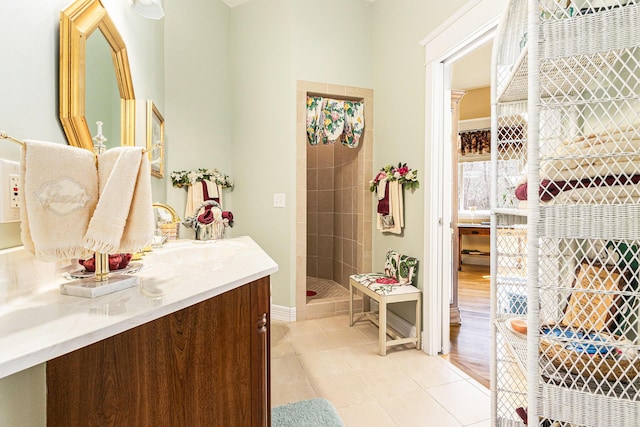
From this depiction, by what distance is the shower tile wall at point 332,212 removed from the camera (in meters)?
3.60

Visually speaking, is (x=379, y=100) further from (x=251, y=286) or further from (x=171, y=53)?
(x=251, y=286)

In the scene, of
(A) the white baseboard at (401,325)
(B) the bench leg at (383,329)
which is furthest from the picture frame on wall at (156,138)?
(A) the white baseboard at (401,325)

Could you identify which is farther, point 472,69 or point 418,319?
point 472,69

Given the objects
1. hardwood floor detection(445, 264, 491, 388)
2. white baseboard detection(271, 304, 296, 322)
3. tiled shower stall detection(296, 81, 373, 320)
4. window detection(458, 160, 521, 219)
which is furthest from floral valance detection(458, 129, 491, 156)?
white baseboard detection(271, 304, 296, 322)

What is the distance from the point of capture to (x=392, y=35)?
2.86 metres

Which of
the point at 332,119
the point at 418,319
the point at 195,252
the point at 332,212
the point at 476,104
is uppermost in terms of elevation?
the point at 476,104

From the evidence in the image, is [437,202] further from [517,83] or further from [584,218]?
[584,218]

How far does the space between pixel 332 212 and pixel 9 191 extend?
11.6ft

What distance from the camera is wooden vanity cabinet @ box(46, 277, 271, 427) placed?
74cm

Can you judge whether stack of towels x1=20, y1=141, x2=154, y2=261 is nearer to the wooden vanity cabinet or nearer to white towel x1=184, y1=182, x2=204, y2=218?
the wooden vanity cabinet

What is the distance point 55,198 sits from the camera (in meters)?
0.74

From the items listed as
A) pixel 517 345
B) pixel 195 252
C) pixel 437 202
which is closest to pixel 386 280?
pixel 437 202

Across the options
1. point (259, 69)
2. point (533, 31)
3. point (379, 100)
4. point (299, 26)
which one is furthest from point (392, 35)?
point (533, 31)

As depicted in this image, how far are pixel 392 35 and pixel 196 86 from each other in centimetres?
185
